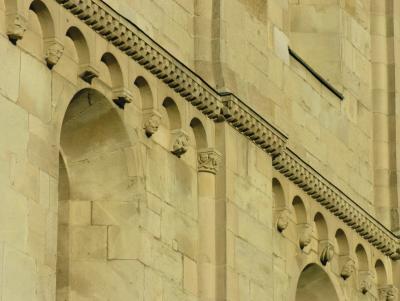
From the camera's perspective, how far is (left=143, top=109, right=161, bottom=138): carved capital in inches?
1109

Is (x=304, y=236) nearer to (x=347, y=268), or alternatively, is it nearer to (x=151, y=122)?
(x=347, y=268)

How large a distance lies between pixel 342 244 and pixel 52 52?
8187 mm

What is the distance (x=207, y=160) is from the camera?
2928cm

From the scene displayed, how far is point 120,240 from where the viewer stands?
91.2ft

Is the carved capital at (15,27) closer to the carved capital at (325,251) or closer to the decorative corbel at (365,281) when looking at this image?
the carved capital at (325,251)

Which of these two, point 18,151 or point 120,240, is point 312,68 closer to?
point 120,240

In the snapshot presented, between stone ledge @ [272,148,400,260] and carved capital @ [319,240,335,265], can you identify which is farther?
carved capital @ [319,240,335,265]

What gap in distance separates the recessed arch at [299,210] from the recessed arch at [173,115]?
361 centimetres

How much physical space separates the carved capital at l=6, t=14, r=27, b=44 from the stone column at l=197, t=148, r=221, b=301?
13.8 ft

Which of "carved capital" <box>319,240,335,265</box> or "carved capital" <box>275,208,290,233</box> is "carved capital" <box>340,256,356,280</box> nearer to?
"carved capital" <box>319,240,335,265</box>

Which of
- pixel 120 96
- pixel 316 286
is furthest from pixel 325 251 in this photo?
pixel 120 96

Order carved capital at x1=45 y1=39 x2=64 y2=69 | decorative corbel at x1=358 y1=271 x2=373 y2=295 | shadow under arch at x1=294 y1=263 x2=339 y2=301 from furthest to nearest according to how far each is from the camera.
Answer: decorative corbel at x1=358 y1=271 x2=373 y2=295 → shadow under arch at x1=294 y1=263 x2=339 y2=301 → carved capital at x1=45 y1=39 x2=64 y2=69

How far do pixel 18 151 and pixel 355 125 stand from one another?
10157mm

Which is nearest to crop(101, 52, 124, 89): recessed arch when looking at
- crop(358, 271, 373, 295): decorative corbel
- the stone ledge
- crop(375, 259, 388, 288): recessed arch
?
the stone ledge
